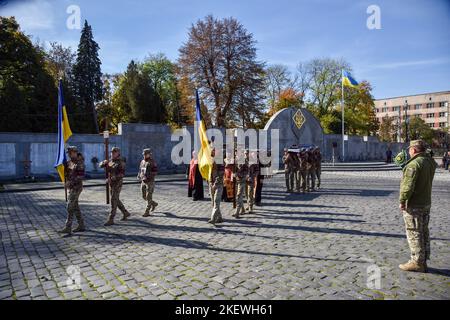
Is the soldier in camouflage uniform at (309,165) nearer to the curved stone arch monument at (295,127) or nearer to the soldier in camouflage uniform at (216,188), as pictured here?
the soldier in camouflage uniform at (216,188)

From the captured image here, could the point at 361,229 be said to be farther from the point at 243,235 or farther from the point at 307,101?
the point at 307,101

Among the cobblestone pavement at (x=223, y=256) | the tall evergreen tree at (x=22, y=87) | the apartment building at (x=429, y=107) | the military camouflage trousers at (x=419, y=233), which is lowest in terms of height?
the cobblestone pavement at (x=223, y=256)

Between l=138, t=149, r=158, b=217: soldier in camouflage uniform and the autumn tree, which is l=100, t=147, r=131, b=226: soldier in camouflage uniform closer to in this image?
l=138, t=149, r=158, b=217: soldier in camouflage uniform

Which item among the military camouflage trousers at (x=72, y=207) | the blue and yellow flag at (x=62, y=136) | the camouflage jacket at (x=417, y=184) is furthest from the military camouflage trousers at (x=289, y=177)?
→ the camouflage jacket at (x=417, y=184)

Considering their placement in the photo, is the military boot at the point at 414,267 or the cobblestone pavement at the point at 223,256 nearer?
the cobblestone pavement at the point at 223,256

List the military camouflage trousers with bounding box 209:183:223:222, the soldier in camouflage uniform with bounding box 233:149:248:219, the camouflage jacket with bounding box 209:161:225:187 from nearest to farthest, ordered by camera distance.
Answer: the military camouflage trousers with bounding box 209:183:223:222
the camouflage jacket with bounding box 209:161:225:187
the soldier in camouflage uniform with bounding box 233:149:248:219

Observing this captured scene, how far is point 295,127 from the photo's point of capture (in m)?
32.8

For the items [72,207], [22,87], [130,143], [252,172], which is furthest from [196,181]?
[22,87]

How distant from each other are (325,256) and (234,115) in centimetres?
3353

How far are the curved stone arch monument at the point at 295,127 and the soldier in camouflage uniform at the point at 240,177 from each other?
20739 millimetres

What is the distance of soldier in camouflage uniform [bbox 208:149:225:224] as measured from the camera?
9.16 meters

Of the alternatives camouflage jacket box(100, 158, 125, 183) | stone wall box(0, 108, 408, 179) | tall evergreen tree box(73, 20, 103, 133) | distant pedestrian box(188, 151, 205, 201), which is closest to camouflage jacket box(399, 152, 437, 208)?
camouflage jacket box(100, 158, 125, 183)

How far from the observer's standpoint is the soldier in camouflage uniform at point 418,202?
17.8 ft

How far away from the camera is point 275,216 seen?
10.2 m
